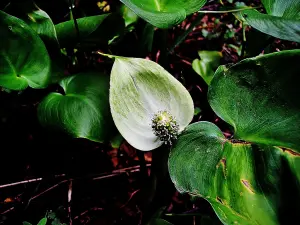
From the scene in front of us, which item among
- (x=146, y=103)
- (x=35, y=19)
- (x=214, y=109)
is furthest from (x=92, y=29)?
(x=214, y=109)

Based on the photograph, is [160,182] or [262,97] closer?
[262,97]

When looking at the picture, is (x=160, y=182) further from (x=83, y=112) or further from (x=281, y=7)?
(x=281, y=7)

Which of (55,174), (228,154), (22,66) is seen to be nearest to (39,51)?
(22,66)

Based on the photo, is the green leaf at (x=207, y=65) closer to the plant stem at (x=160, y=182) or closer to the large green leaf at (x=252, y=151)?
the plant stem at (x=160, y=182)

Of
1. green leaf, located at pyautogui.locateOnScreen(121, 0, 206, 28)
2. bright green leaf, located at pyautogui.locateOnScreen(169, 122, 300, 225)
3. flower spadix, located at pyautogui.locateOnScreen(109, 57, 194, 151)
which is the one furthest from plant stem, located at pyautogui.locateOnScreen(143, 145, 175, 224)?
green leaf, located at pyautogui.locateOnScreen(121, 0, 206, 28)

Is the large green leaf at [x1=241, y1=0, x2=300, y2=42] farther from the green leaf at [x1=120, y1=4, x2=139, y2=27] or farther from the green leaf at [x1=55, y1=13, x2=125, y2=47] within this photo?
the green leaf at [x1=120, y1=4, x2=139, y2=27]

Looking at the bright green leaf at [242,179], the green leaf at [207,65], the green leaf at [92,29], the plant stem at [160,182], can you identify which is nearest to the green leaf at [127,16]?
the green leaf at [92,29]

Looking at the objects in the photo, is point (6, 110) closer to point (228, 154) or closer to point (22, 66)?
point (22, 66)
